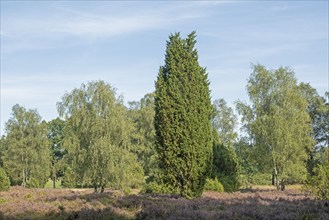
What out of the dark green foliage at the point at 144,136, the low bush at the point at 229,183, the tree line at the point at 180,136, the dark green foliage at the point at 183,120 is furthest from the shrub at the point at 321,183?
the dark green foliage at the point at 144,136

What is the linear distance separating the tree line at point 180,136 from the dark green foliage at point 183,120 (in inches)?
1.8

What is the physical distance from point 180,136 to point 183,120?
0.76 meters

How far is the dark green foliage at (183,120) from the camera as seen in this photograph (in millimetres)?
17125

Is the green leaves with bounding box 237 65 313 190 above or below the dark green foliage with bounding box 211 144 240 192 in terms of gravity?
above

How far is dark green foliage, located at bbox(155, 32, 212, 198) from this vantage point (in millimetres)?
17125

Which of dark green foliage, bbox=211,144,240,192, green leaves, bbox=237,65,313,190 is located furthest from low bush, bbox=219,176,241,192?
green leaves, bbox=237,65,313,190

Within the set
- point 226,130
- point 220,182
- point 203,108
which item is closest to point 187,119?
point 203,108

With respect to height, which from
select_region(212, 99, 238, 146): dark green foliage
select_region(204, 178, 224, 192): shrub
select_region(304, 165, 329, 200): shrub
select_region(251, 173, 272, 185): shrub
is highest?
select_region(212, 99, 238, 146): dark green foliage

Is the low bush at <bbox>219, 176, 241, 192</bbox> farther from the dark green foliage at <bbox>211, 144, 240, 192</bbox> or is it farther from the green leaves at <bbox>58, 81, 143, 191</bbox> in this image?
the green leaves at <bbox>58, 81, 143, 191</bbox>

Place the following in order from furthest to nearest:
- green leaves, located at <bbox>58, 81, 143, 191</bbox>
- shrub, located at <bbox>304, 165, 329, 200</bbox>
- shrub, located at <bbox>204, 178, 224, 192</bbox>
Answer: green leaves, located at <bbox>58, 81, 143, 191</bbox>, shrub, located at <bbox>204, 178, 224, 192</bbox>, shrub, located at <bbox>304, 165, 329, 200</bbox>

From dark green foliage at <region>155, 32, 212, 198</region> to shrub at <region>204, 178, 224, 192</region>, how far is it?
7.94 metres

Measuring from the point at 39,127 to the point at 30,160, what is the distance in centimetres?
485

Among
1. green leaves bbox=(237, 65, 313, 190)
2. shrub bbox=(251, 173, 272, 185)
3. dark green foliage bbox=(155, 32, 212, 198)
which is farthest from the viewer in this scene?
shrub bbox=(251, 173, 272, 185)

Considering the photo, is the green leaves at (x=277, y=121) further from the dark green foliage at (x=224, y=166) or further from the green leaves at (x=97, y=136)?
the green leaves at (x=97, y=136)
